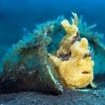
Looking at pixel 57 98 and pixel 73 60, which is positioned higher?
pixel 73 60

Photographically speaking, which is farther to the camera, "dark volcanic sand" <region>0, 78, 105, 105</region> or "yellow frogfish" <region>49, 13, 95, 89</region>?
"yellow frogfish" <region>49, 13, 95, 89</region>

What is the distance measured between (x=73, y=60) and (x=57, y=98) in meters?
0.55

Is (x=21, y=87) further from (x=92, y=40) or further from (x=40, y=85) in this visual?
(x=92, y=40)

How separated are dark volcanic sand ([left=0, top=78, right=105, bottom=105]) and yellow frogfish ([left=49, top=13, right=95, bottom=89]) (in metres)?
0.24

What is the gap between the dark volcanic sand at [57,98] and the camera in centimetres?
329

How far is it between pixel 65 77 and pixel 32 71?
40 cm

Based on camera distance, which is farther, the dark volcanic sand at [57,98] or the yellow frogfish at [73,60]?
the yellow frogfish at [73,60]

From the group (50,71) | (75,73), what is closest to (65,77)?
(75,73)

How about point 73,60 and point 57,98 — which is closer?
point 57,98

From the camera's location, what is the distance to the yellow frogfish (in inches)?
150

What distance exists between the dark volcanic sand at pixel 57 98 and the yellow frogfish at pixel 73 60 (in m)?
0.24

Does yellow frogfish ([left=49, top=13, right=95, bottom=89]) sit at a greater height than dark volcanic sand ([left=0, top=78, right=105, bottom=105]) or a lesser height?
greater

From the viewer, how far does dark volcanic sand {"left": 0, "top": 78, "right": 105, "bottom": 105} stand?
3.29 metres

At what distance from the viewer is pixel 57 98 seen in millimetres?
3406
